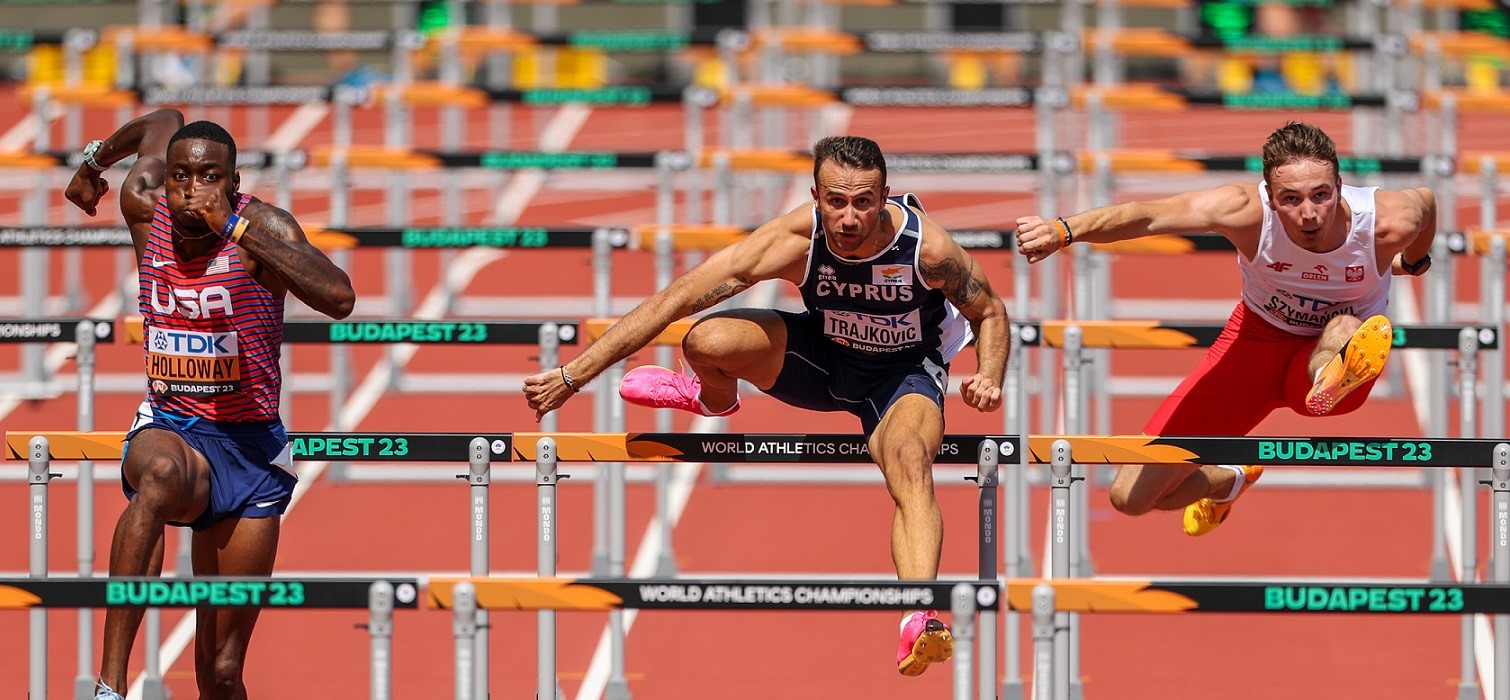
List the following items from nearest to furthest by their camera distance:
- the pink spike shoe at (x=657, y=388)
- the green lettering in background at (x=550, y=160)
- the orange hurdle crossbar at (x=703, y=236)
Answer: the pink spike shoe at (x=657, y=388), the orange hurdle crossbar at (x=703, y=236), the green lettering in background at (x=550, y=160)

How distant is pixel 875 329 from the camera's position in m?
6.40

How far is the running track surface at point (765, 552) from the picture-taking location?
7.29 meters

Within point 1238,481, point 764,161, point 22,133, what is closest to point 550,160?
point 764,161

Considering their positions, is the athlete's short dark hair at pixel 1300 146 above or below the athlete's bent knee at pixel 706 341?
above

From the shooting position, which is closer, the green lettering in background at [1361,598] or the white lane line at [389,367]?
the green lettering in background at [1361,598]

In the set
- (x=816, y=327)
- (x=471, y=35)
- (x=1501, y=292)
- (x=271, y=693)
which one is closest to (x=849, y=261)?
(x=816, y=327)

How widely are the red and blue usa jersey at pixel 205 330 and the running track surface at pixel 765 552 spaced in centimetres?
166

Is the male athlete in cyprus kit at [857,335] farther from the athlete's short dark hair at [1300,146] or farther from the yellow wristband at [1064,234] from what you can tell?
the athlete's short dark hair at [1300,146]

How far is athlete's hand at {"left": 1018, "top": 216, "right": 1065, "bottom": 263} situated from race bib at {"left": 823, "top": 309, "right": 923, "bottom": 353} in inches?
20.0

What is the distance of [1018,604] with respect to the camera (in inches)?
207

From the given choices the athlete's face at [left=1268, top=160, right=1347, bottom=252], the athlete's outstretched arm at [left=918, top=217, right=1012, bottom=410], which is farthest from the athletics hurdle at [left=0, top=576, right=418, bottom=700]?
the athlete's face at [left=1268, top=160, right=1347, bottom=252]

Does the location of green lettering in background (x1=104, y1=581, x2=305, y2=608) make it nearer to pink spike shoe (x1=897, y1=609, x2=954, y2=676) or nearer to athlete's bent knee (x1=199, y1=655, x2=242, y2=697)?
athlete's bent knee (x1=199, y1=655, x2=242, y2=697)

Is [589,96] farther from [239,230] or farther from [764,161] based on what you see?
[239,230]

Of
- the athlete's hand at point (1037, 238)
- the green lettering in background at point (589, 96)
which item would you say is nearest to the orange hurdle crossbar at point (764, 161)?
the green lettering in background at point (589, 96)
